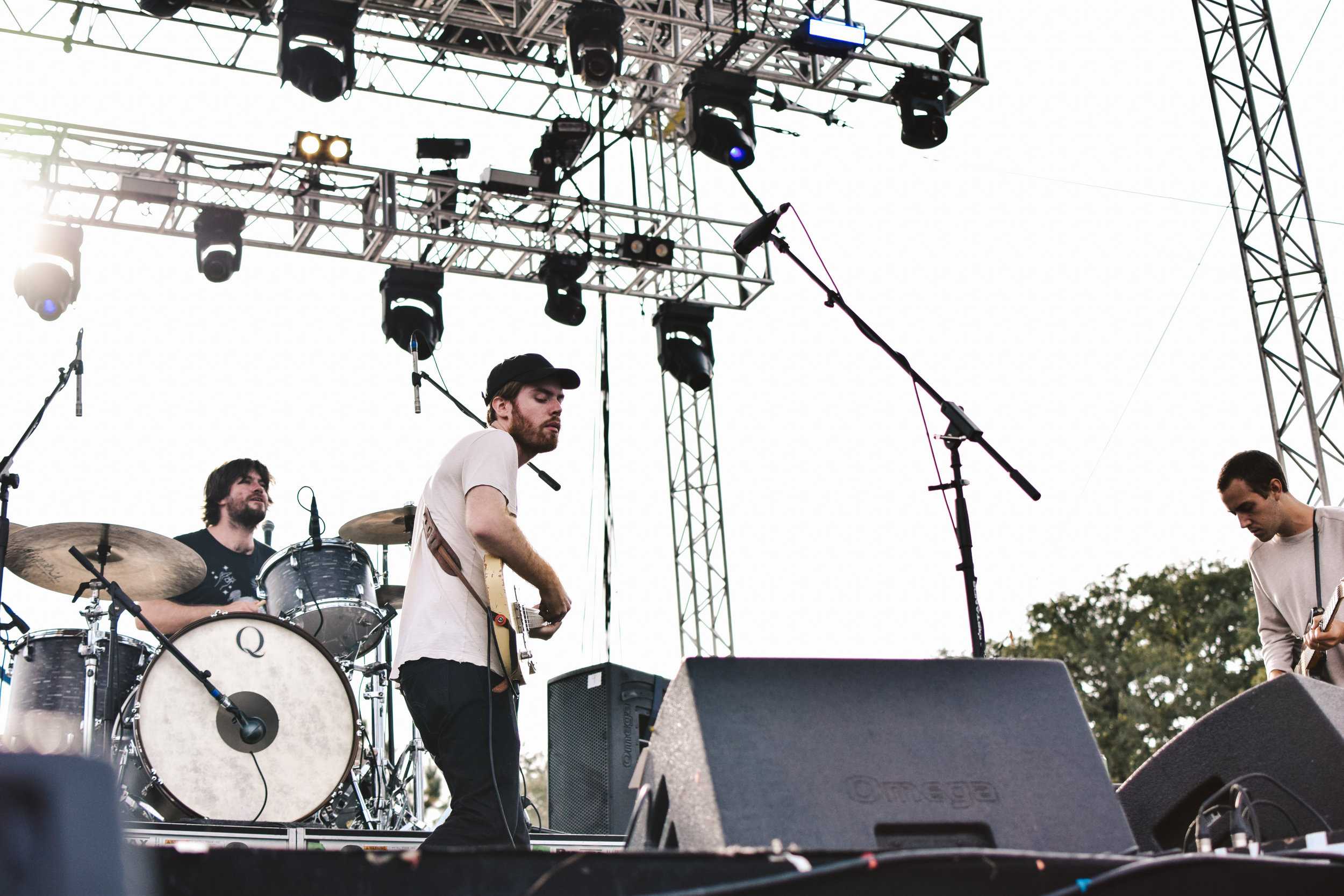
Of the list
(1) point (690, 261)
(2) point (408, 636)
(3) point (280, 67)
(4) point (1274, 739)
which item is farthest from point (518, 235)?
(4) point (1274, 739)

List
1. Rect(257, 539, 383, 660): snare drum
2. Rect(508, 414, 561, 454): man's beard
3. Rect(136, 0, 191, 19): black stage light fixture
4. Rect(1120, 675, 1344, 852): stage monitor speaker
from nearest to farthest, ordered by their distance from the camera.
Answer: Rect(1120, 675, 1344, 852): stage monitor speaker, Rect(508, 414, 561, 454): man's beard, Rect(257, 539, 383, 660): snare drum, Rect(136, 0, 191, 19): black stage light fixture

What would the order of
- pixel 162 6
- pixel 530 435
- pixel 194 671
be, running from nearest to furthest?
pixel 530 435 → pixel 194 671 → pixel 162 6

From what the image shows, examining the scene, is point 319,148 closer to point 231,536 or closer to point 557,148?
point 557,148

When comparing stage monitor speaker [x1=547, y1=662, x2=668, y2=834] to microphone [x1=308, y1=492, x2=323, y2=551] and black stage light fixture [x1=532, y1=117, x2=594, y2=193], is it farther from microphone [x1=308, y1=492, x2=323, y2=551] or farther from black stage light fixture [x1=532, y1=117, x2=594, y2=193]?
black stage light fixture [x1=532, y1=117, x2=594, y2=193]

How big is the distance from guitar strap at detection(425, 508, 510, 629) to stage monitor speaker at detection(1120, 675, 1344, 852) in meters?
1.52

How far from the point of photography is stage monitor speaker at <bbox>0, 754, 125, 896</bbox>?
103 centimetres

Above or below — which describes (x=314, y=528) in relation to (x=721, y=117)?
below

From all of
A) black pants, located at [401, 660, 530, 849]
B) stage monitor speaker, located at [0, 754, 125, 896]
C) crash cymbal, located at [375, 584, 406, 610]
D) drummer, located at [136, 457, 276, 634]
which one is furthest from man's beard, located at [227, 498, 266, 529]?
stage monitor speaker, located at [0, 754, 125, 896]

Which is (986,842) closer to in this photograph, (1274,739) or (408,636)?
(1274,739)

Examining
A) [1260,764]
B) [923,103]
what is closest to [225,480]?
[1260,764]

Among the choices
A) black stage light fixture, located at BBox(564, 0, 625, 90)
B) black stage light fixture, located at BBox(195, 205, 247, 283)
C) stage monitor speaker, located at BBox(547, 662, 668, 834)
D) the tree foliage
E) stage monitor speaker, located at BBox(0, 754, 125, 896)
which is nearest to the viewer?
stage monitor speaker, located at BBox(0, 754, 125, 896)

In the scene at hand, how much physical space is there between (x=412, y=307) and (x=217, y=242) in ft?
4.37

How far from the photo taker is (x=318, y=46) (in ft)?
25.7

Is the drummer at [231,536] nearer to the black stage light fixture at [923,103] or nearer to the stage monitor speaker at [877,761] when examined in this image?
the stage monitor speaker at [877,761]
